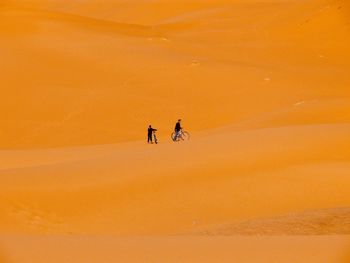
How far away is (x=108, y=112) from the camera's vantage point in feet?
86.7

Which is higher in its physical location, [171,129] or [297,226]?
[171,129]

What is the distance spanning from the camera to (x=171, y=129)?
2541cm

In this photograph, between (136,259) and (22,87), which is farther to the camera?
(22,87)

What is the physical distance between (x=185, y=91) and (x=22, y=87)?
18.4ft

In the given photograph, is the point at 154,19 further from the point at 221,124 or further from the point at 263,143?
the point at 263,143

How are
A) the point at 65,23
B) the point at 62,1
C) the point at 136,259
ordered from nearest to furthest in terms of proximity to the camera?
the point at 136,259
the point at 65,23
the point at 62,1

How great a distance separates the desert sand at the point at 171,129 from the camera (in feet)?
24.3

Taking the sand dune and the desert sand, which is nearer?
the desert sand

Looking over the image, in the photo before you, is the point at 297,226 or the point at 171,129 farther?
the point at 171,129


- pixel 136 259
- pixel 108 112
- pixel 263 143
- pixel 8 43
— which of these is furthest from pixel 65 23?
pixel 136 259

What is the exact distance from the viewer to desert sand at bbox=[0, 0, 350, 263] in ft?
24.3

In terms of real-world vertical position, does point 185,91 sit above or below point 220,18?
below

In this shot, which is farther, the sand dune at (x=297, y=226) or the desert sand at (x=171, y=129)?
the sand dune at (x=297, y=226)

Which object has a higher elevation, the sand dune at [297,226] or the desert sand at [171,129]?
the desert sand at [171,129]
